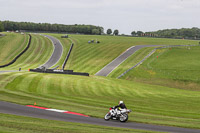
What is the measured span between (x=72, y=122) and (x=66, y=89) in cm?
1972

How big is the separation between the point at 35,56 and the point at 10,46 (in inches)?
724

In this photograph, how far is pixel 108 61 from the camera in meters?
88.5

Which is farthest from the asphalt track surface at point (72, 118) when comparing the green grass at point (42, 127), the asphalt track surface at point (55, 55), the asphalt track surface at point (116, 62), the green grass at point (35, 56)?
the asphalt track surface at point (55, 55)

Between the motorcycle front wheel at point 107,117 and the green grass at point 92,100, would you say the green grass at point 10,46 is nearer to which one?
the green grass at point 92,100

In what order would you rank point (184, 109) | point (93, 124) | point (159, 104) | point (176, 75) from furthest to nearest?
point (176, 75), point (159, 104), point (184, 109), point (93, 124)

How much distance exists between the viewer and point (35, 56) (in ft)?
340

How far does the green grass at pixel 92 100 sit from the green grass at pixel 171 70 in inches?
777

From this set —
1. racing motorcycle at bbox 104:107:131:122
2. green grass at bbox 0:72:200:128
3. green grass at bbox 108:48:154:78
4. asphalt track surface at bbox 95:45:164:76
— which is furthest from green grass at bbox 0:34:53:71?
racing motorcycle at bbox 104:107:131:122

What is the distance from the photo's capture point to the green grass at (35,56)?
298 feet

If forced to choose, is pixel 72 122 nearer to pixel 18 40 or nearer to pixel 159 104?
pixel 159 104

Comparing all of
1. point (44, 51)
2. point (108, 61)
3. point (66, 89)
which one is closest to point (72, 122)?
point (66, 89)

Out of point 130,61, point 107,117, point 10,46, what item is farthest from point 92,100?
point 10,46

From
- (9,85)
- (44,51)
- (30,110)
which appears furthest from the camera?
(44,51)

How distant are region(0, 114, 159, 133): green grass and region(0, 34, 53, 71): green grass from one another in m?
64.3
